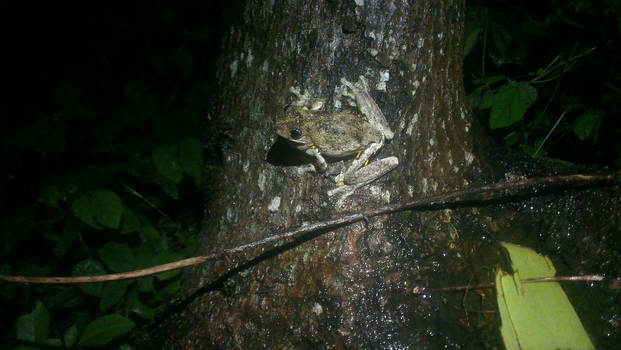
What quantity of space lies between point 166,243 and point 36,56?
2.62 m

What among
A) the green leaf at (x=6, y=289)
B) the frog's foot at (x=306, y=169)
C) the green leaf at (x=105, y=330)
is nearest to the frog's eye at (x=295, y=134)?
the frog's foot at (x=306, y=169)

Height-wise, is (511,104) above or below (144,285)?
above

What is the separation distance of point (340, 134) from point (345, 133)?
0.12 ft

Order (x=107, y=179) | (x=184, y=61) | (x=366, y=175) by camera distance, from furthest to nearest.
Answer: (x=184, y=61), (x=107, y=179), (x=366, y=175)

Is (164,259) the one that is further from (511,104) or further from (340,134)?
(511,104)

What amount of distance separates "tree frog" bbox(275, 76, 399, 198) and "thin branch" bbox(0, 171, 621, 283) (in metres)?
0.16

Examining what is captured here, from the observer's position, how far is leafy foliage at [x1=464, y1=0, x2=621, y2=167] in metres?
2.71

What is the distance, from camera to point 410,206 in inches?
64.4

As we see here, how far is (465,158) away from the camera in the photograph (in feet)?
5.98

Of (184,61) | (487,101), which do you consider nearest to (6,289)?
(184,61)

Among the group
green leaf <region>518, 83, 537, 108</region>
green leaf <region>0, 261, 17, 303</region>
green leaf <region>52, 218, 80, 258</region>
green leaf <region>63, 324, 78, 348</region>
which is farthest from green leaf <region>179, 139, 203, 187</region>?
green leaf <region>518, 83, 537, 108</region>

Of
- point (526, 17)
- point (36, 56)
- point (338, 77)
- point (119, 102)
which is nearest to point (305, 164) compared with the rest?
point (338, 77)

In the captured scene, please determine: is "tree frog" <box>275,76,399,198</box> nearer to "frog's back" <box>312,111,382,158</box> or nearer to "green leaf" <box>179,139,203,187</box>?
"frog's back" <box>312,111,382,158</box>

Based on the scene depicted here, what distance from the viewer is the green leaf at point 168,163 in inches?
94.2
